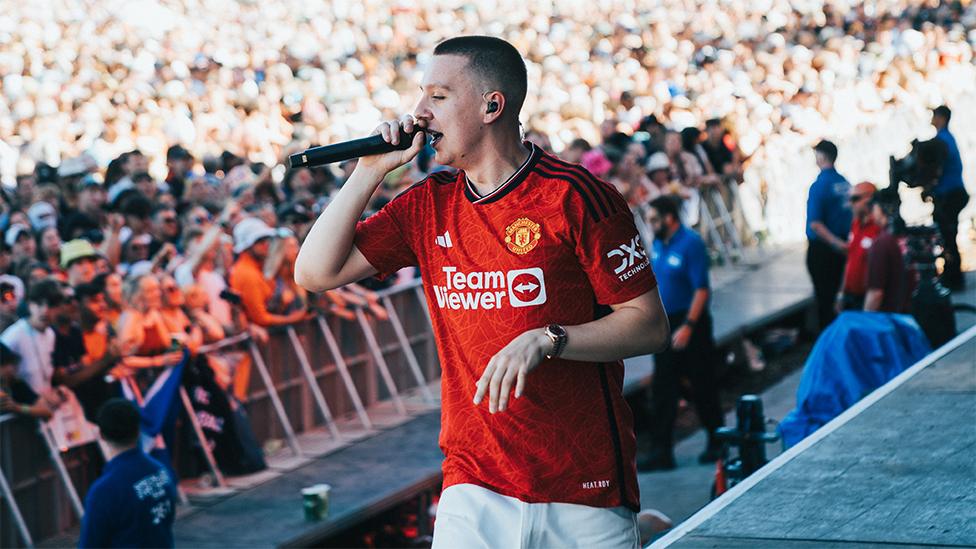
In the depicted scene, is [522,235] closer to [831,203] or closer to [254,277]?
[254,277]

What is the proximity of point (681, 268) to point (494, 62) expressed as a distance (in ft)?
23.3

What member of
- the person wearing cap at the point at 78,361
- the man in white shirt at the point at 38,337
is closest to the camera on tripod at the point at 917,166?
the person wearing cap at the point at 78,361

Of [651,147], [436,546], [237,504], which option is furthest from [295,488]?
[651,147]

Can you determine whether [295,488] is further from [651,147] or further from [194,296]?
[651,147]

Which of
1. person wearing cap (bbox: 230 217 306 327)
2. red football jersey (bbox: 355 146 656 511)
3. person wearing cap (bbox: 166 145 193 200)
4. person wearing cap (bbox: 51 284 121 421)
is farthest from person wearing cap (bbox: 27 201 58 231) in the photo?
red football jersey (bbox: 355 146 656 511)

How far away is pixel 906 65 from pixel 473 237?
74.6 ft

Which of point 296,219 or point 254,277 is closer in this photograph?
point 254,277

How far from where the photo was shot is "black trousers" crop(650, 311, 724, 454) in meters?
10.6

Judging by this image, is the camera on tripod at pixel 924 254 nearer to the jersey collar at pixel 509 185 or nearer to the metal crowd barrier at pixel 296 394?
the metal crowd barrier at pixel 296 394

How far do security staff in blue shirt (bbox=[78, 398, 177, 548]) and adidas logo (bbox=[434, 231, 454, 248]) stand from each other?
11.8 feet

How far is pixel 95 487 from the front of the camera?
6875 mm

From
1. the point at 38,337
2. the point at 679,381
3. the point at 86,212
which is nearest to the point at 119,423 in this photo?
the point at 38,337

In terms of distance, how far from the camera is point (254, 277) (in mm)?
10578

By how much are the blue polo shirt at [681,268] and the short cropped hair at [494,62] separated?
6951 mm
